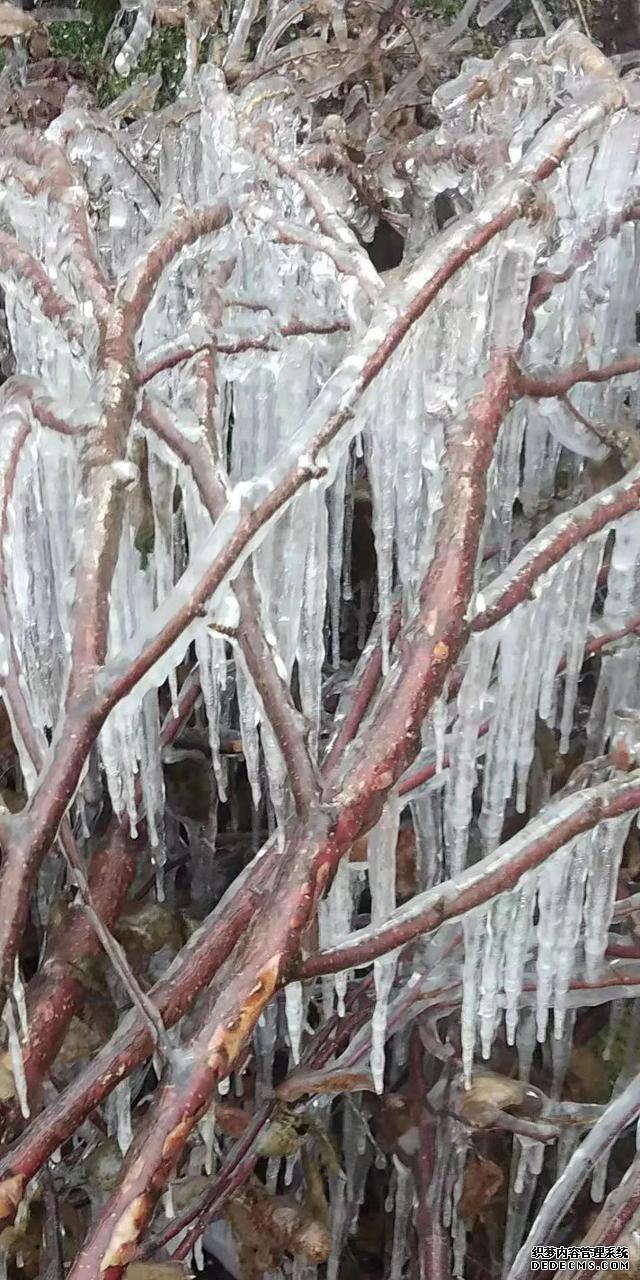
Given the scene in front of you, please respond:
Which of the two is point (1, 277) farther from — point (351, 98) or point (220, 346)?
point (351, 98)

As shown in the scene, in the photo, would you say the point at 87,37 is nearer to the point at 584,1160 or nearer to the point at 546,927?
the point at 546,927

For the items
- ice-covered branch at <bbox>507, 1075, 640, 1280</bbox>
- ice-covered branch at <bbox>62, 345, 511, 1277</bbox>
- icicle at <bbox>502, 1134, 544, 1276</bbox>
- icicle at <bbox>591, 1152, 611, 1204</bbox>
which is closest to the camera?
ice-covered branch at <bbox>62, 345, 511, 1277</bbox>

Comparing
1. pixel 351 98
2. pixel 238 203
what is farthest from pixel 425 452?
pixel 351 98

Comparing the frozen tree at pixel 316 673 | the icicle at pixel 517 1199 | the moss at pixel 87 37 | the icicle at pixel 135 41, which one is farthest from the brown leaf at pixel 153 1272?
the moss at pixel 87 37

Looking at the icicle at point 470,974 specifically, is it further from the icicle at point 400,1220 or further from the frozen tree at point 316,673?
the icicle at point 400,1220

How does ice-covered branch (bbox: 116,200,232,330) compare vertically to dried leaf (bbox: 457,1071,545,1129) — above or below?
above

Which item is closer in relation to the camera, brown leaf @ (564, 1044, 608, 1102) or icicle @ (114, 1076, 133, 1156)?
icicle @ (114, 1076, 133, 1156)

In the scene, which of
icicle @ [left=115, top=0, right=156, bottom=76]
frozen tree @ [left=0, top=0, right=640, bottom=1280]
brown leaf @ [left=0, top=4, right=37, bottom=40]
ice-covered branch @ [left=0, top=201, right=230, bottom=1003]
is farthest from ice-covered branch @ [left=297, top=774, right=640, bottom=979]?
icicle @ [left=115, top=0, right=156, bottom=76]

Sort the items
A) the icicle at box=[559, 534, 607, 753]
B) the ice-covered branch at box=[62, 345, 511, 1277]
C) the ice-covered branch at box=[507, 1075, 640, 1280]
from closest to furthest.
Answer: the ice-covered branch at box=[62, 345, 511, 1277] → the icicle at box=[559, 534, 607, 753] → the ice-covered branch at box=[507, 1075, 640, 1280]

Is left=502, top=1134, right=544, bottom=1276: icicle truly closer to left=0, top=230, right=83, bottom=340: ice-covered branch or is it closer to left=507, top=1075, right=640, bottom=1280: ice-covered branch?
left=507, top=1075, right=640, bottom=1280: ice-covered branch
